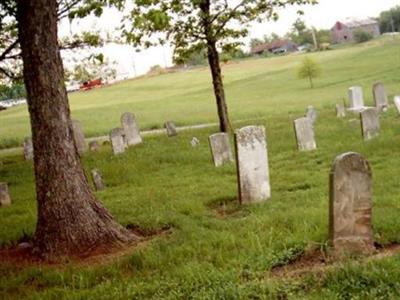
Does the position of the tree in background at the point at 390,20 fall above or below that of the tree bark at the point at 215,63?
above

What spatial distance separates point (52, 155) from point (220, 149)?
6.45m

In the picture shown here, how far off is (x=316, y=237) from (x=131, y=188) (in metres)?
6.53

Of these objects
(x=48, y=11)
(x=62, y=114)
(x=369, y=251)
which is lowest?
(x=369, y=251)

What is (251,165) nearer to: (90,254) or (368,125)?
(90,254)

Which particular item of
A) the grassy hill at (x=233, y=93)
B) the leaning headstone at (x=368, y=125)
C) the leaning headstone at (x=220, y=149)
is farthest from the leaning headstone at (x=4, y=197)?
the grassy hill at (x=233, y=93)

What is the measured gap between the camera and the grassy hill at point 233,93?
37.9m

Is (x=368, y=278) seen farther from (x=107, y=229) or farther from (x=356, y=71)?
(x=356, y=71)

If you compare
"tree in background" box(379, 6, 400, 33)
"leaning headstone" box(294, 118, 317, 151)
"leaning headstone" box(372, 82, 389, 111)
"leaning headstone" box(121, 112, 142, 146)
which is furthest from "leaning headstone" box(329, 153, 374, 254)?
"tree in background" box(379, 6, 400, 33)

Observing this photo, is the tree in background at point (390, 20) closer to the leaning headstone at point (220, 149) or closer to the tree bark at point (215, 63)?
the tree bark at point (215, 63)

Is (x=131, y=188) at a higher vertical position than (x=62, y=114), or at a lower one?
lower

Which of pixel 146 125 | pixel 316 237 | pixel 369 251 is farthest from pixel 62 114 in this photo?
pixel 146 125

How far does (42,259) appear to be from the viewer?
310 inches

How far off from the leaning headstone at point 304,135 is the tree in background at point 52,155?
7824 millimetres

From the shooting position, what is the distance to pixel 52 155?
321 inches
